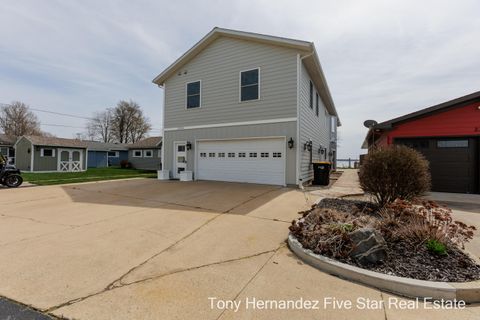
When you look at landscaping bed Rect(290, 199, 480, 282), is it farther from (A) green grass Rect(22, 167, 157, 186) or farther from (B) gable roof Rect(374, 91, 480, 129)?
(A) green grass Rect(22, 167, 157, 186)

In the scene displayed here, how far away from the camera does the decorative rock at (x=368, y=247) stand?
3016mm

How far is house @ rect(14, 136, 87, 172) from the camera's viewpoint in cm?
1992

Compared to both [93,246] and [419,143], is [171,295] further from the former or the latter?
[419,143]

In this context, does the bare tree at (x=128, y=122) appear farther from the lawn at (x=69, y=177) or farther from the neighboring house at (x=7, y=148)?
the lawn at (x=69, y=177)

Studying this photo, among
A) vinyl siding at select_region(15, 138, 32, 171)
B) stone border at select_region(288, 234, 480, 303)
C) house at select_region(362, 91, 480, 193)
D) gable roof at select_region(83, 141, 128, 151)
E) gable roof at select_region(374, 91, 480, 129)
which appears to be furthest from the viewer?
gable roof at select_region(83, 141, 128, 151)

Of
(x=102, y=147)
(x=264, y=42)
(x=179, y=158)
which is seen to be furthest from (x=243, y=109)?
(x=102, y=147)

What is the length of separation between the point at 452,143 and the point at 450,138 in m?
0.21

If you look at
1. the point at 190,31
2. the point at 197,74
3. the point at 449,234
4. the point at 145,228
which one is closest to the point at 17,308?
the point at 145,228

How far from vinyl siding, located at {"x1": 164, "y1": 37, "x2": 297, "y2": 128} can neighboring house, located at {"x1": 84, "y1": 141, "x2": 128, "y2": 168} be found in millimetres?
19833

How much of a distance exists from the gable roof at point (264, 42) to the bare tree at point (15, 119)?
37163 mm

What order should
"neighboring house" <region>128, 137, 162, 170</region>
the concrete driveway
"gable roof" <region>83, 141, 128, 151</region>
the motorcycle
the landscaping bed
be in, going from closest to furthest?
the concrete driveway < the landscaping bed < the motorcycle < "neighboring house" <region>128, 137, 162, 170</region> < "gable roof" <region>83, 141, 128, 151</region>

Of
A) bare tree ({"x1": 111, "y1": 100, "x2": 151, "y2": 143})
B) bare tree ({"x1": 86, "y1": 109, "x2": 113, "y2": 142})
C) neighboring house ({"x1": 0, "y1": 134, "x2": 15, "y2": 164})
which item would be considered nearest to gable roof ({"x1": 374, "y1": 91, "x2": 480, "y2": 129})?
neighboring house ({"x1": 0, "y1": 134, "x2": 15, "y2": 164})

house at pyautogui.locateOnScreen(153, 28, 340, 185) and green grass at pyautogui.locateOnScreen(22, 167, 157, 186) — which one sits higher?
house at pyautogui.locateOnScreen(153, 28, 340, 185)

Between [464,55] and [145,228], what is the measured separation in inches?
447
